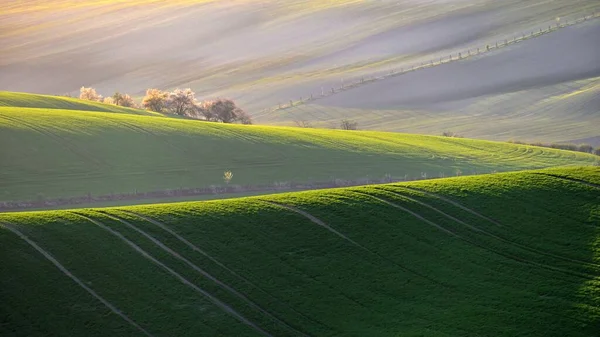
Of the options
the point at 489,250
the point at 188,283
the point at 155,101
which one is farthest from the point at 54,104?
the point at 489,250

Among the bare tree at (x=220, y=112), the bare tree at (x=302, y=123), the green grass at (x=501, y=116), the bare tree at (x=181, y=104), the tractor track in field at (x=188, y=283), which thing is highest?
the bare tree at (x=181, y=104)

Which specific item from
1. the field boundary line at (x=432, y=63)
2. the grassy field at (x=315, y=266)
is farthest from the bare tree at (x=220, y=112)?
the grassy field at (x=315, y=266)

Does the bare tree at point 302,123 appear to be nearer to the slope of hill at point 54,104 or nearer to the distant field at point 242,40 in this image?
the distant field at point 242,40

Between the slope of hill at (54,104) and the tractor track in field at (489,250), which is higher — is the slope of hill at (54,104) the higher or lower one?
the higher one

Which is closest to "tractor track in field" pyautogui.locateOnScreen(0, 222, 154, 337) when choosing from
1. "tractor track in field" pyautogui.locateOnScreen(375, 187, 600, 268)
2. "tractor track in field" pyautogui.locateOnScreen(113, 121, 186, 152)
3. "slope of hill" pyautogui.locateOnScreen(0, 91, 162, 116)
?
"tractor track in field" pyautogui.locateOnScreen(375, 187, 600, 268)

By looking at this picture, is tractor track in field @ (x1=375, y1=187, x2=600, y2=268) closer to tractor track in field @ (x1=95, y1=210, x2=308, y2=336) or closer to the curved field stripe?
the curved field stripe

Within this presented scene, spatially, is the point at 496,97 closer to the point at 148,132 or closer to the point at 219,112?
the point at 219,112
